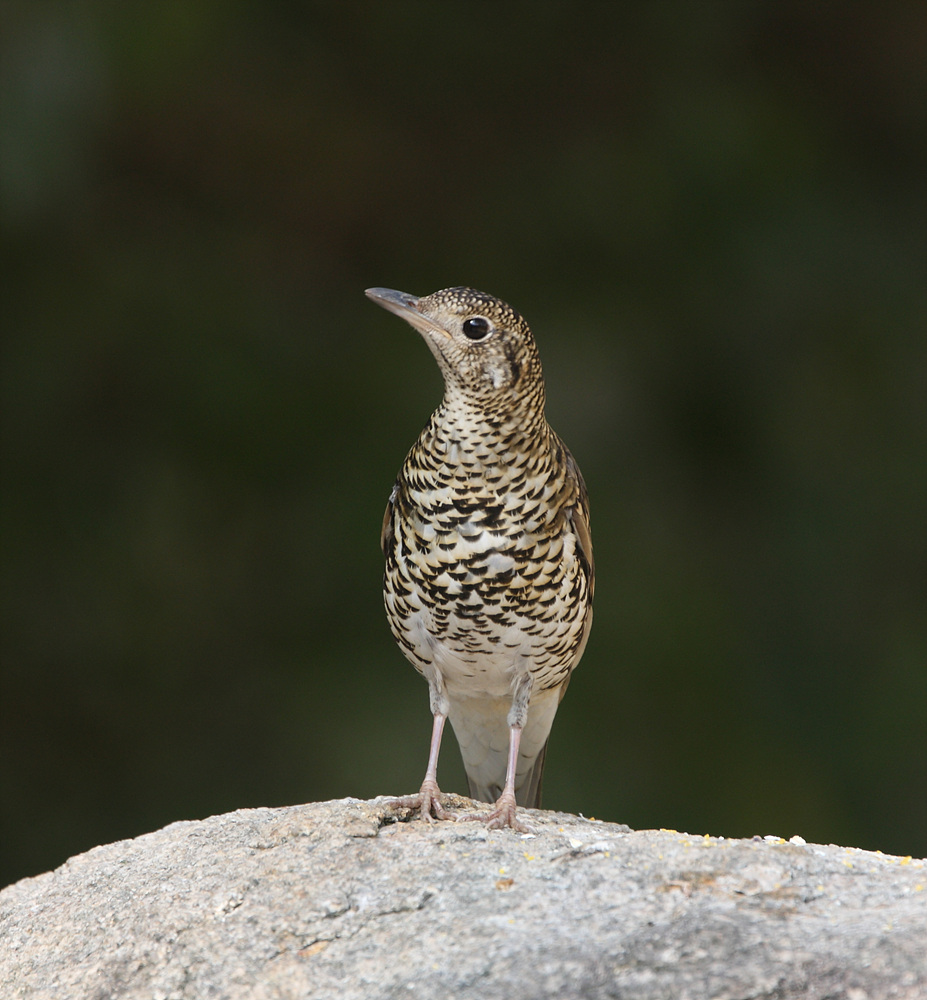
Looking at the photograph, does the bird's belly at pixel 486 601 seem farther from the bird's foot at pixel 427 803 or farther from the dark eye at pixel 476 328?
the dark eye at pixel 476 328

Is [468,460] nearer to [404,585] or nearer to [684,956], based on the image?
[404,585]

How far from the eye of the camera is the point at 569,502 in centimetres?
360

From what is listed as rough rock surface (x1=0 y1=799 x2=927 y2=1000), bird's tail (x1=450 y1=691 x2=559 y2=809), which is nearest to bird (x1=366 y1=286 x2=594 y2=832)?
rough rock surface (x1=0 y1=799 x2=927 y2=1000)

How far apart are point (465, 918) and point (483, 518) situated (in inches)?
44.6

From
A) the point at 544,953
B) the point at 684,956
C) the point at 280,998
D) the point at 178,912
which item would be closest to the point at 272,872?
the point at 178,912

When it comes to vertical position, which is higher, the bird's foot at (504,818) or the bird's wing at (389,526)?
the bird's wing at (389,526)

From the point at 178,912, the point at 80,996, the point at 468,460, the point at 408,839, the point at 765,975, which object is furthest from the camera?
the point at 468,460

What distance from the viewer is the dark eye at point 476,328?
3369 mm

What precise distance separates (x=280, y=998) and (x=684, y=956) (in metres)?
0.82

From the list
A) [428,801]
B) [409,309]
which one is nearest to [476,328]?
[409,309]

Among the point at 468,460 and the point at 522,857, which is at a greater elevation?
the point at 468,460

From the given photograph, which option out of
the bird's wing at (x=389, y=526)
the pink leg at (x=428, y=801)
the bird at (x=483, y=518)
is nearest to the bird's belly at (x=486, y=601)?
the bird at (x=483, y=518)

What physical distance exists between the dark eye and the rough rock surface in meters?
1.34

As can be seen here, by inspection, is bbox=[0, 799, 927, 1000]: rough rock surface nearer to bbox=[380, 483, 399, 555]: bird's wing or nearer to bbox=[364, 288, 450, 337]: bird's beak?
bbox=[380, 483, 399, 555]: bird's wing
